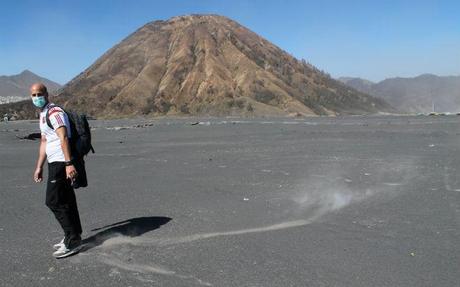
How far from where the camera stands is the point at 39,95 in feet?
21.1

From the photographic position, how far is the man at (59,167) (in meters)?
6.40

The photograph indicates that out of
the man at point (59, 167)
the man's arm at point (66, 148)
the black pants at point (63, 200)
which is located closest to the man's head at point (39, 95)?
the man at point (59, 167)

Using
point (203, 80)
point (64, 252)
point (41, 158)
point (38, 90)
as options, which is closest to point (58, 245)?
point (64, 252)

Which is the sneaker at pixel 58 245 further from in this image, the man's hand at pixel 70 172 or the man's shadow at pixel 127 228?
the man's hand at pixel 70 172

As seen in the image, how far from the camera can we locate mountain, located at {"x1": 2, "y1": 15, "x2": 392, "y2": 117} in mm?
116250

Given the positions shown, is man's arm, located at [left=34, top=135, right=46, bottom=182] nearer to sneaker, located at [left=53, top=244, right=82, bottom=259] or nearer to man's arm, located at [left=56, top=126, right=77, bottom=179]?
man's arm, located at [left=56, top=126, right=77, bottom=179]

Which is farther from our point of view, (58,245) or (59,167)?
(58,245)

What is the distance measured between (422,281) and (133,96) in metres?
119

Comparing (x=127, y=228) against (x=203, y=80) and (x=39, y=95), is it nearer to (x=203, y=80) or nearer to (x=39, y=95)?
(x=39, y=95)

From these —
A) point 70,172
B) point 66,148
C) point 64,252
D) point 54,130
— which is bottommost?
point 64,252

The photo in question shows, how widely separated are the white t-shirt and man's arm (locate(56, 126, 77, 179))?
0.20ft

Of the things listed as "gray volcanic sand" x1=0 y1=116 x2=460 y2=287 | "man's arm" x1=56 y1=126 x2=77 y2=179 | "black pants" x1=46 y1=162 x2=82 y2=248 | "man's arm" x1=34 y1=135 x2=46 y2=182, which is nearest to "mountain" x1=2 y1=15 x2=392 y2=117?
"gray volcanic sand" x1=0 y1=116 x2=460 y2=287

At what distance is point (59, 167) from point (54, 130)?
17.9 inches

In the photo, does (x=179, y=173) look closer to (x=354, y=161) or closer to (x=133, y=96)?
(x=354, y=161)
